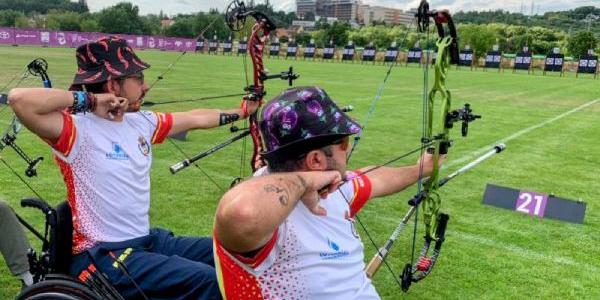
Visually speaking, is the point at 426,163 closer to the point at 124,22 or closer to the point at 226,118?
the point at 226,118

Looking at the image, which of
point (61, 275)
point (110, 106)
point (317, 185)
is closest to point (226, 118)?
point (110, 106)

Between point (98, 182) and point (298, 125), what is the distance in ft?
4.89

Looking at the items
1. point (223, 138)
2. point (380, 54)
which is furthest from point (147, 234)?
point (380, 54)

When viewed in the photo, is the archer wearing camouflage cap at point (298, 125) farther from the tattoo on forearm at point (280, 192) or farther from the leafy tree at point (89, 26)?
the leafy tree at point (89, 26)

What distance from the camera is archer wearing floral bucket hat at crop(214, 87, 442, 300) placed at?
1.71 m

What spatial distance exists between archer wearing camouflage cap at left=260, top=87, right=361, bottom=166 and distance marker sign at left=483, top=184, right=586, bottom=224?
4635 mm

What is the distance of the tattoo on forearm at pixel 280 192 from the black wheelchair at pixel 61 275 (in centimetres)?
121

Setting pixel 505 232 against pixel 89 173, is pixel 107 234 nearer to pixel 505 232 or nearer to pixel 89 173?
pixel 89 173

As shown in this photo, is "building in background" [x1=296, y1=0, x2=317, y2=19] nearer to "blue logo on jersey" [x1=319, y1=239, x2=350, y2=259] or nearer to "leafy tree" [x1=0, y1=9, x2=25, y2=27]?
"blue logo on jersey" [x1=319, y1=239, x2=350, y2=259]

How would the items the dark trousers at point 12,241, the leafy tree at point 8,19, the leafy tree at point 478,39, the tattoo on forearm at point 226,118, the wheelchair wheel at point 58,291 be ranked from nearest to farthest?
the wheelchair wheel at point 58,291 → the dark trousers at point 12,241 → the tattoo on forearm at point 226,118 → the leafy tree at point 478,39 → the leafy tree at point 8,19

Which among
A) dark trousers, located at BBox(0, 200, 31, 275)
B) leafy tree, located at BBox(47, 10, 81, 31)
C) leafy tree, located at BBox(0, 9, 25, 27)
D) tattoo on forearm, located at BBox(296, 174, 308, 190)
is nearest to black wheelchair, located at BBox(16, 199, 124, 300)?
dark trousers, located at BBox(0, 200, 31, 275)

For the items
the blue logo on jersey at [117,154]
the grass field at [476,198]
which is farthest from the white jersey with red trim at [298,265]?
the grass field at [476,198]

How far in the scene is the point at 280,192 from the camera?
1.69m

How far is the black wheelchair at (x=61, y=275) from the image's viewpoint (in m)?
2.43
